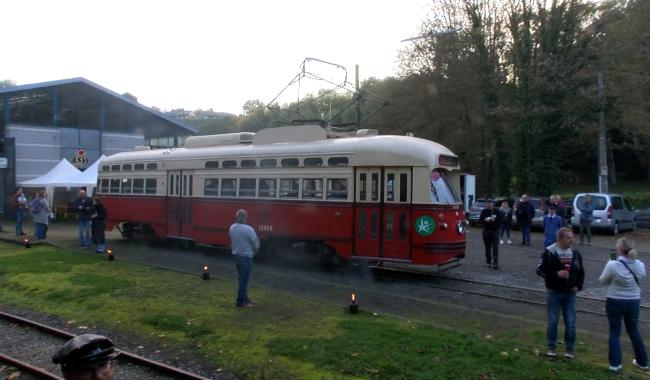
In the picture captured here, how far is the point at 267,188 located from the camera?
15.0 meters

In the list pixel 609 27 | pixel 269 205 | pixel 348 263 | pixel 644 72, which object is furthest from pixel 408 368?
pixel 609 27

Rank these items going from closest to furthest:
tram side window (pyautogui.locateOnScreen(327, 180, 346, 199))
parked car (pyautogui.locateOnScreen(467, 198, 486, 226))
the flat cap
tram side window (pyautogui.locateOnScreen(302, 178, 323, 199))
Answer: the flat cap
tram side window (pyautogui.locateOnScreen(327, 180, 346, 199))
tram side window (pyautogui.locateOnScreen(302, 178, 323, 199))
parked car (pyautogui.locateOnScreen(467, 198, 486, 226))

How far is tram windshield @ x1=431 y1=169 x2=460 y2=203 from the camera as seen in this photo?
40.7 ft

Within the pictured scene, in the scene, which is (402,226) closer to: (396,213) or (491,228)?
(396,213)

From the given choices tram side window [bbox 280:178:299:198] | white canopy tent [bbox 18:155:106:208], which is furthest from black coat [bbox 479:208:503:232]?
white canopy tent [bbox 18:155:106:208]

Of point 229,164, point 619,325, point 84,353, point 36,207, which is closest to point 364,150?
point 229,164

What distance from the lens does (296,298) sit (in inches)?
426

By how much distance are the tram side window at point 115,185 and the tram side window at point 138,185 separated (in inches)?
44.7

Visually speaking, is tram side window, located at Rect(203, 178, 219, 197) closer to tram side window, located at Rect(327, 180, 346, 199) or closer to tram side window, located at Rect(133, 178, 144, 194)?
tram side window, located at Rect(133, 178, 144, 194)

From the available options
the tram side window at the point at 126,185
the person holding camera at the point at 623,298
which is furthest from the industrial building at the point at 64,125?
the person holding camera at the point at 623,298

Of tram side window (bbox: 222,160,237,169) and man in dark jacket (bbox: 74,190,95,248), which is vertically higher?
tram side window (bbox: 222,160,237,169)

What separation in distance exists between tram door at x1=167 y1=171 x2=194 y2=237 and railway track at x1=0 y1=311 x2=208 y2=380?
7.53m

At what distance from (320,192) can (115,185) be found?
389 inches

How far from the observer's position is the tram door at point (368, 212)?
41.9 feet
